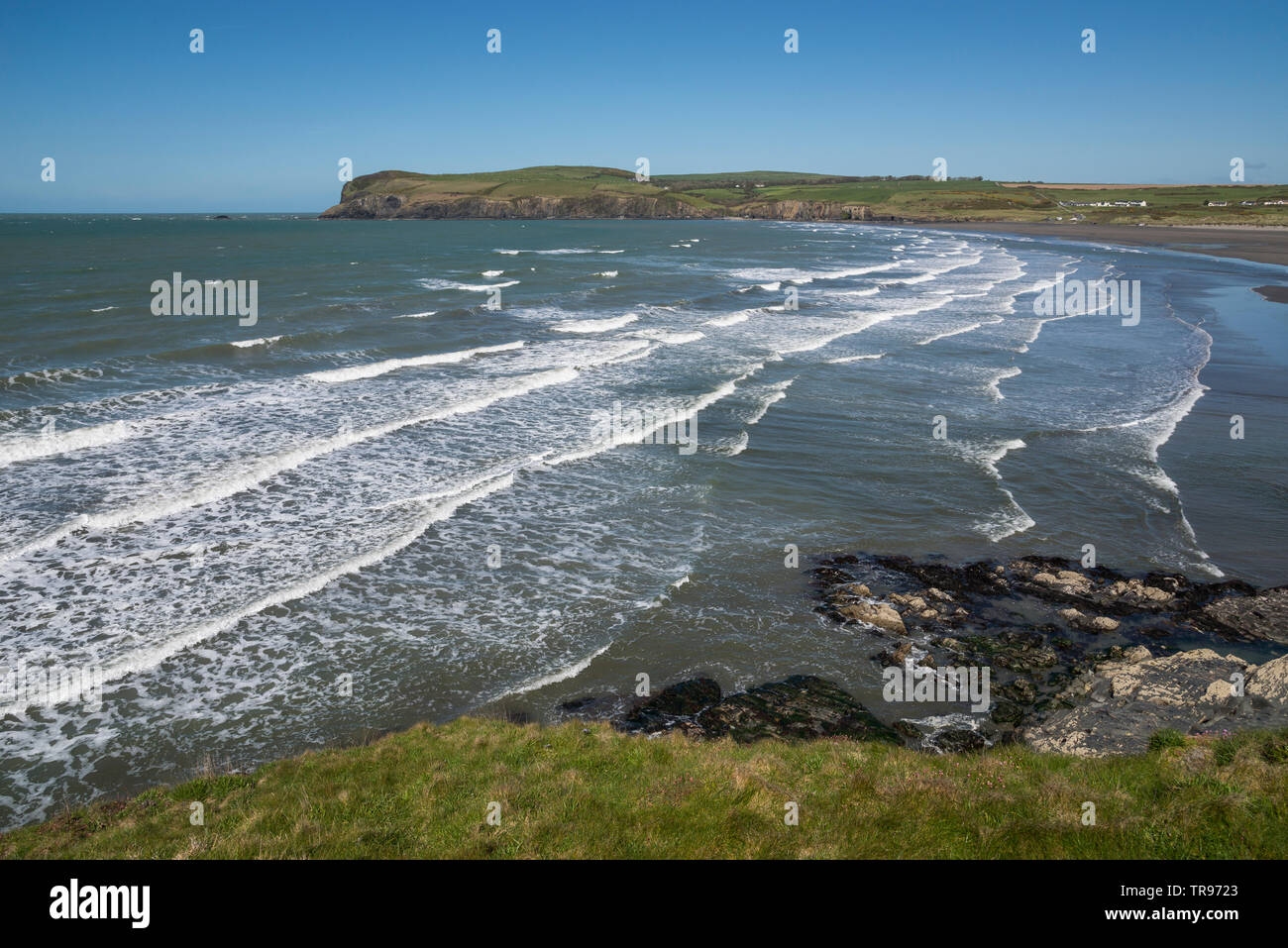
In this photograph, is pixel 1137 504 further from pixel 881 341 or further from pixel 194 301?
pixel 194 301

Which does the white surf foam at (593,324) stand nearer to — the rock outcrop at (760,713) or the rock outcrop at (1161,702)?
the rock outcrop at (760,713)

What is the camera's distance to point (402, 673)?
13391 mm

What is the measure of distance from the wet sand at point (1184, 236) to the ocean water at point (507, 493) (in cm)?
6714

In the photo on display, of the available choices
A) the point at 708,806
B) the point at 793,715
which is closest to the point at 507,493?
the point at 793,715

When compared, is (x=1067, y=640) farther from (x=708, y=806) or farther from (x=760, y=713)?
(x=708, y=806)

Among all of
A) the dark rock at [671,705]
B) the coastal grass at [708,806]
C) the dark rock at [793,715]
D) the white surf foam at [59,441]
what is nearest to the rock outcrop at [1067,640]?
the dark rock at [793,715]

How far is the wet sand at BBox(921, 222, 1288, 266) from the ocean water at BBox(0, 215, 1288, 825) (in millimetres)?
67143

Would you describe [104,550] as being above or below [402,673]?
above

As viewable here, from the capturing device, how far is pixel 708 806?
8.20 metres

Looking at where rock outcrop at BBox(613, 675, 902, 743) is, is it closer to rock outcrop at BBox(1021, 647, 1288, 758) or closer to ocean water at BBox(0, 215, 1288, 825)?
ocean water at BBox(0, 215, 1288, 825)

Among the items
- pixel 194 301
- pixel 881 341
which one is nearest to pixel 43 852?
pixel 881 341

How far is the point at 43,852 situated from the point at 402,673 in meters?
5.64

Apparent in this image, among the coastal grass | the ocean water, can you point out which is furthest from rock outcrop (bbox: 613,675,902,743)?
the coastal grass

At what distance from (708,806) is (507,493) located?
46.4 ft
